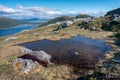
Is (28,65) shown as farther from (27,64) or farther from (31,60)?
(31,60)

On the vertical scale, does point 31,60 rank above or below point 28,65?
above

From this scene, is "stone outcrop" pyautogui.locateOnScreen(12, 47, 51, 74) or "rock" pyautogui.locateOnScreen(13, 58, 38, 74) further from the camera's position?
"stone outcrop" pyautogui.locateOnScreen(12, 47, 51, 74)

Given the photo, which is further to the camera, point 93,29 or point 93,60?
point 93,29

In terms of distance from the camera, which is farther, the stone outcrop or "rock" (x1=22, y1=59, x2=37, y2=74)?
the stone outcrop

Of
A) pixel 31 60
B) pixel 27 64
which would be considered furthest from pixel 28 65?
pixel 31 60

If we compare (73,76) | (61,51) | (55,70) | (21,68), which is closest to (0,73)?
(21,68)

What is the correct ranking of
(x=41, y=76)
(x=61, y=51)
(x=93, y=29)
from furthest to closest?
(x=93, y=29) < (x=61, y=51) < (x=41, y=76)

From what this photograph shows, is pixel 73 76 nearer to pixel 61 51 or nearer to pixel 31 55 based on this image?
pixel 31 55

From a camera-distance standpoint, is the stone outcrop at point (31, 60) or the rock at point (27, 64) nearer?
the rock at point (27, 64)

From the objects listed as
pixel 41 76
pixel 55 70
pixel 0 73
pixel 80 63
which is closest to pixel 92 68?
pixel 80 63

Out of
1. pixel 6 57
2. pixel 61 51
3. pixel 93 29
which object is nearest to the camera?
pixel 6 57

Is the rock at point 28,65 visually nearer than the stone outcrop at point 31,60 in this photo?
Yes
